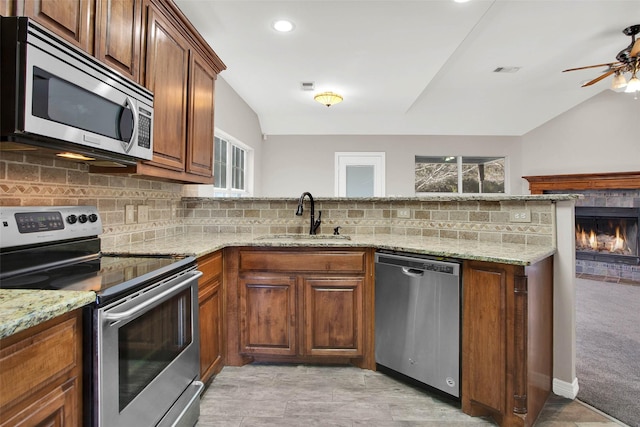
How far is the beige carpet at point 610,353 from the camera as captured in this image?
185 cm

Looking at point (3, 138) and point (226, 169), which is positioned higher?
point (226, 169)

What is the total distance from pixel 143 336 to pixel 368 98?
4.32 meters

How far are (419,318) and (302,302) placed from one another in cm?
74

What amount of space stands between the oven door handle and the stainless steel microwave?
602 millimetres

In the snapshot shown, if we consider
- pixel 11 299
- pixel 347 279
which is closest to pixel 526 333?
pixel 347 279

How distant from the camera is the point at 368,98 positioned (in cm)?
472

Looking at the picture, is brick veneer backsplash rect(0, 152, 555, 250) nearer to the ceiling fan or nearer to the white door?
the ceiling fan

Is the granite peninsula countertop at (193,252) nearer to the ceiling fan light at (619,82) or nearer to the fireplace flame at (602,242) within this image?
the ceiling fan light at (619,82)

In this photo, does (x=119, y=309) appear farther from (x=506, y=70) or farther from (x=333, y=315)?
(x=506, y=70)

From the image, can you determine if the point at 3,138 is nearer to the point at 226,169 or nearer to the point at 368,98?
the point at 226,169

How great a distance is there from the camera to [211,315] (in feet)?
6.46

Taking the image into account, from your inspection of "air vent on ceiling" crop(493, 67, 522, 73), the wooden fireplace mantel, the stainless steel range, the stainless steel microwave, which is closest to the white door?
"air vent on ceiling" crop(493, 67, 522, 73)

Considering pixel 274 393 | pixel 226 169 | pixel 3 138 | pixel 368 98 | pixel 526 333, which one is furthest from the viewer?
pixel 368 98

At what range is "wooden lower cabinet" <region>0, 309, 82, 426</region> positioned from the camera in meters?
0.72
